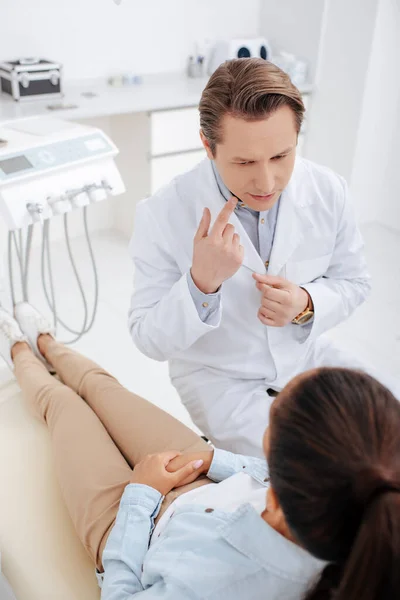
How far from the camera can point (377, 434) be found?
66 centimetres

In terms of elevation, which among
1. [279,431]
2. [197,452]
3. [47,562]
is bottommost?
[47,562]

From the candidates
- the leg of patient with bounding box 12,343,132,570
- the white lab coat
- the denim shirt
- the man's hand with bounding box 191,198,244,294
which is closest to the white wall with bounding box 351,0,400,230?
the white lab coat

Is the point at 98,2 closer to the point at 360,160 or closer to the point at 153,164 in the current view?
the point at 153,164

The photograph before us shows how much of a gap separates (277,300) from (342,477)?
2.33 feet

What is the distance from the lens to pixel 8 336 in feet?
6.27

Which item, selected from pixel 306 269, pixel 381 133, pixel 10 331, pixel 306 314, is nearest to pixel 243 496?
pixel 306 314

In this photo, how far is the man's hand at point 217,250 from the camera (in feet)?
3.88

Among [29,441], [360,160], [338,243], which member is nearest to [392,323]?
[360,160]

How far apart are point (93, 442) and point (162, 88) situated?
2.17 meters

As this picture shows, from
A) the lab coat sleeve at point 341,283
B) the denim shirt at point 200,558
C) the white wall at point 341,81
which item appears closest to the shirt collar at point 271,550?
the denim shirt at point 200,558

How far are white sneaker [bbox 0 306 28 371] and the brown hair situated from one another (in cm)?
100

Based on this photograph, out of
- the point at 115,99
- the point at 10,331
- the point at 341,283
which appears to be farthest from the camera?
the point at 115,99

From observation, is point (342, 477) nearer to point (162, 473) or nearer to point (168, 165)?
point (162, 473)

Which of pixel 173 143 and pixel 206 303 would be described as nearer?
pixel 206 303
